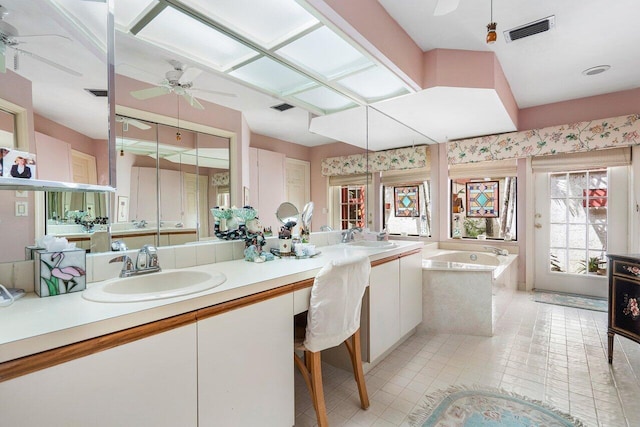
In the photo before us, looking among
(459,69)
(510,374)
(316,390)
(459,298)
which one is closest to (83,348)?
(316,390)

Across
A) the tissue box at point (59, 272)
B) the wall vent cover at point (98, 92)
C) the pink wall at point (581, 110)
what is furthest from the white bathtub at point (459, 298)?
the wall vent cover at point (98, 92)

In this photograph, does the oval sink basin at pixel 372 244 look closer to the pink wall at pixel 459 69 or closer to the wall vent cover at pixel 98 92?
the pink wall at pixel 459 69

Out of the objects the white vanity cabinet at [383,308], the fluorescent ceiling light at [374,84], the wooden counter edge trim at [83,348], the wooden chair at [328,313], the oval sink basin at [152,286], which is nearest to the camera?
the wooden counter edge trim at [83,348]

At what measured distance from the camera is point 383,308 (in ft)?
6.47

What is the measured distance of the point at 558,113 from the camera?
11.0ft

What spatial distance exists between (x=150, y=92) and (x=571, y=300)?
4469mm

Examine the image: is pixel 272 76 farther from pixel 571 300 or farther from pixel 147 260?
pixel 571 300

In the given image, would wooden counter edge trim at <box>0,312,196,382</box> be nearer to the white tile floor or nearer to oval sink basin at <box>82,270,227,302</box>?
oval sink basin at <box>82,270,227,302</box>

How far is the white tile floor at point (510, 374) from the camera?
60.7 inches

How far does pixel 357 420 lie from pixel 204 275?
1.11 metres

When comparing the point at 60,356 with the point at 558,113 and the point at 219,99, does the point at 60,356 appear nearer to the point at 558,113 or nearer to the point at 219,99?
the point at 219,99

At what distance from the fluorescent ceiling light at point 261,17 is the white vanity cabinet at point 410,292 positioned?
1740 mm

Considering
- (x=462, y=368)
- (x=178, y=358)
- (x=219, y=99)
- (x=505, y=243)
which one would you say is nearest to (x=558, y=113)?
(x=505, y=243)

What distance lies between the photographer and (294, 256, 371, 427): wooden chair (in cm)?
127
